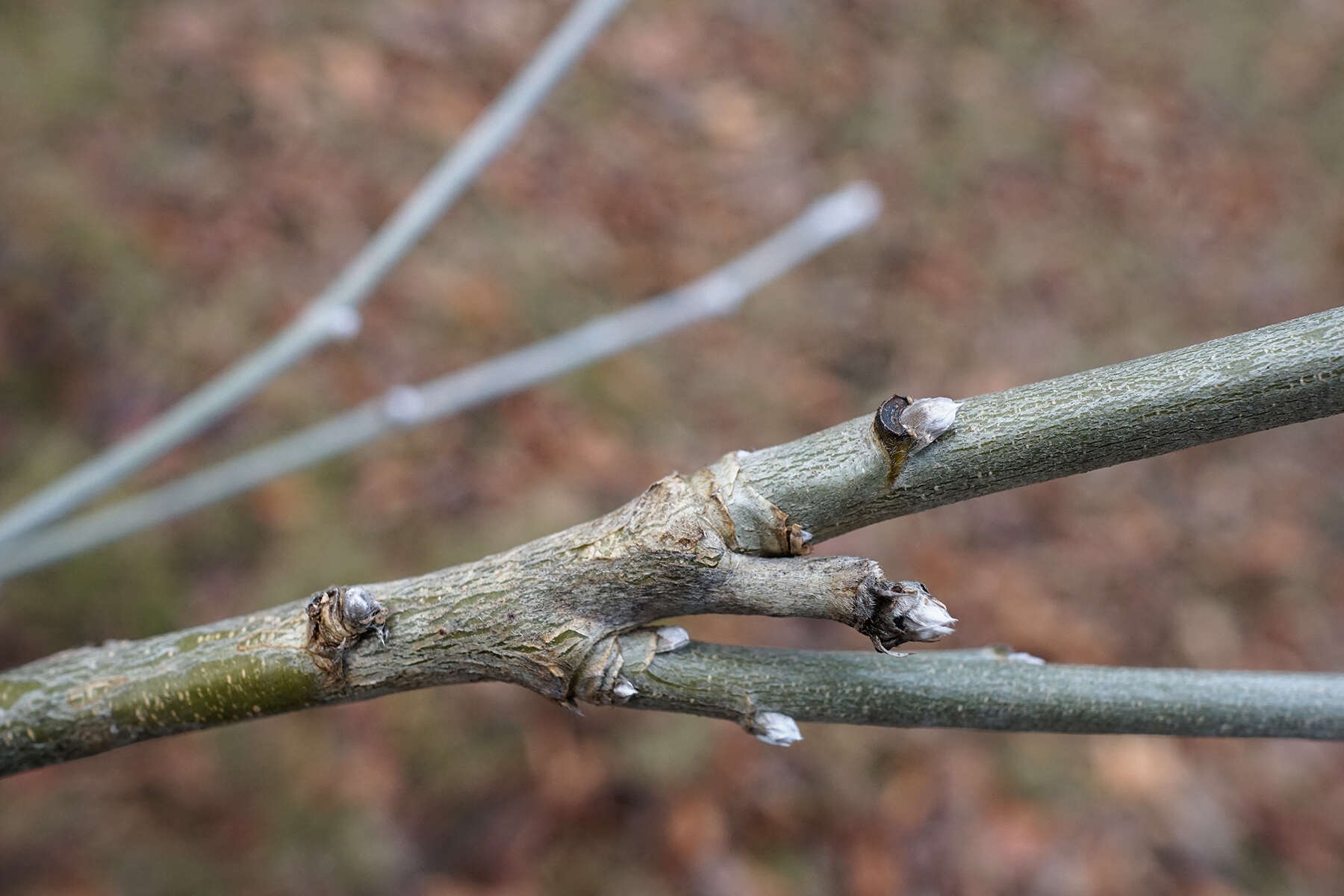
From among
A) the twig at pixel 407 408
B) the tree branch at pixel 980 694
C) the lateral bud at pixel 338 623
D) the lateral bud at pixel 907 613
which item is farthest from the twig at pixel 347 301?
the lateral bud at pixel 907 613

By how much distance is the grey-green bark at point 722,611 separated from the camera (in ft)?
2.28

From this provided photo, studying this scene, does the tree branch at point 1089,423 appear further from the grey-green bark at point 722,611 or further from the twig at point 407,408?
the twig at point 407,408

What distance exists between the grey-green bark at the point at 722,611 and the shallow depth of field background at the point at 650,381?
199 cm

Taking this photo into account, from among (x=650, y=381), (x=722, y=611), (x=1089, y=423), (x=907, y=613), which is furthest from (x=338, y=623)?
(x=650, y=381)

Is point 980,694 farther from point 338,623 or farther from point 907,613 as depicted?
point 338,623

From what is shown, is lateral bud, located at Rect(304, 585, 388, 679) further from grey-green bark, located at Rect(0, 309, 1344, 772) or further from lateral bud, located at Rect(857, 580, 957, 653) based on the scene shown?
lateral bud, located at Rect(857, 580, 957, 653)

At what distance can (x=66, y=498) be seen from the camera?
1.28 metres

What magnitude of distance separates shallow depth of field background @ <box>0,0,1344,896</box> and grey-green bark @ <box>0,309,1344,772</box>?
6.53 ft

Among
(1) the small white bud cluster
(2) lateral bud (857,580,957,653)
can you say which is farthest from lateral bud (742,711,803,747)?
(1) the small white bud cluster

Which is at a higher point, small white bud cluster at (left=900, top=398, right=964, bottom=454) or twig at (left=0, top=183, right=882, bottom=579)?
twig at (left=0, top=183, right=882, bottom=579)

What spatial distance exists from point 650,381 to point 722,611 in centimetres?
298

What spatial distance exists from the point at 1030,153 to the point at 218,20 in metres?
3.83

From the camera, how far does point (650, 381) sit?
3.75m

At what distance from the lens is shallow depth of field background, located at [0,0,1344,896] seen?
2.73 metres
